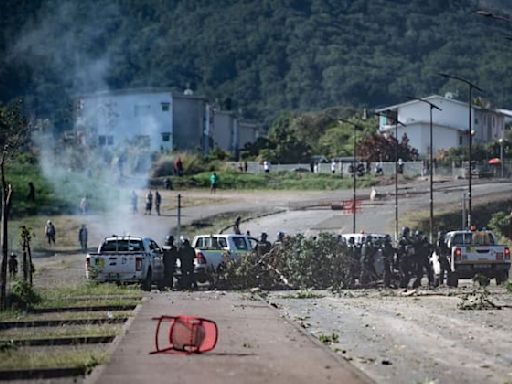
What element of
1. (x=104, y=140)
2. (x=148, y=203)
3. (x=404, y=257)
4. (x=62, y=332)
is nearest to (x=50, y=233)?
(x=148, y=203)

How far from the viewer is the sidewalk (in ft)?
48.0

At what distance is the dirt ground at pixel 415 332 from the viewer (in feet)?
53.5

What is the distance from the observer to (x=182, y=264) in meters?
36.7

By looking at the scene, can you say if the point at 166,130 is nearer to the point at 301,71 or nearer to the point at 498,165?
the point at 498,165

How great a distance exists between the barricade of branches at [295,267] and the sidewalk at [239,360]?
12.9 m

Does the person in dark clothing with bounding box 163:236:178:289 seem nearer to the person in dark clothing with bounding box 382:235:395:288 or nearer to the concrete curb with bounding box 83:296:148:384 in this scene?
the person in dark clothing with bounding box 382:235:395:288

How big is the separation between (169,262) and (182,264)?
0.47 metres

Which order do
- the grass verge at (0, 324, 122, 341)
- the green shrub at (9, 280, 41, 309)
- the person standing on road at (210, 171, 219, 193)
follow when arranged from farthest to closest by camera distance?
the person standing on road at (210, 171, 219, 193)
the green shrub at (9, 280, 41, 309)
the grass verge at (0, 324, 122, 341)

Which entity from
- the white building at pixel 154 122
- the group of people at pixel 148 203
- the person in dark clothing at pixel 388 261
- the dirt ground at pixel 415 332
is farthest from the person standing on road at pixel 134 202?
the dirt ground at pixel 415 332

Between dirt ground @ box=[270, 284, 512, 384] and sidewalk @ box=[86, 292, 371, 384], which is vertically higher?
sidewalk @ box=[86, 292, 371, 384]

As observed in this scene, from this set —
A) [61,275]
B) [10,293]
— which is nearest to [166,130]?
[61,275]

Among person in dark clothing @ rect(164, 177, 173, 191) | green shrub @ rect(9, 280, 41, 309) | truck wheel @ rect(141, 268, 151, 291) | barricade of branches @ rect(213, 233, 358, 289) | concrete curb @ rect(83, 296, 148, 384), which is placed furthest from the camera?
person in dark clothing @ rect(164, 177, 173, 191)

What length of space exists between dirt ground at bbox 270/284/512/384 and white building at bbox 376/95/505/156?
7500 centimetres

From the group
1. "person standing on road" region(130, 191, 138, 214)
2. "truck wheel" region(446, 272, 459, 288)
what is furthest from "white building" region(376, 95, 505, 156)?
"truck wheel" region(446, 272, 459, 288)
